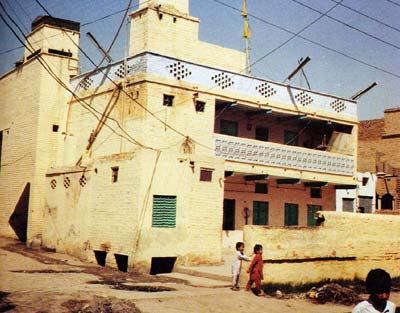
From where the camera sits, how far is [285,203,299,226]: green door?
23.1m

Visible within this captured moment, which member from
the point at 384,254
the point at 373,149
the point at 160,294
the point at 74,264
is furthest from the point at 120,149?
the point at 373,149

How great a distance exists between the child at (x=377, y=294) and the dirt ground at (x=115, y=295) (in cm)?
556

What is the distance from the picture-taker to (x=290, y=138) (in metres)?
23.7

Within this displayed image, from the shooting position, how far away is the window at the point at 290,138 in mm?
23469

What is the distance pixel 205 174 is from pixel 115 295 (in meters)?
6.75

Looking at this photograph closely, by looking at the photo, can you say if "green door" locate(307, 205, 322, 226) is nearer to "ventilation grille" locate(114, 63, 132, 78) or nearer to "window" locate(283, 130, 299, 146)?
"window" locate(283, 130, 299, 146)

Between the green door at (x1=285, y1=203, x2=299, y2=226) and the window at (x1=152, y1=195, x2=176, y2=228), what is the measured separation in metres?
8.89

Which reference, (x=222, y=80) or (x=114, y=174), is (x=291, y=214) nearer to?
(x=222, y=80)

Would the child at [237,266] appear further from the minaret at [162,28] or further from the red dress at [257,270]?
the minaret at [162,28]

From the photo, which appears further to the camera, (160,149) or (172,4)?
(172,4)

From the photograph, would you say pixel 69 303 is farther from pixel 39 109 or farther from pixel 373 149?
pixel 373 149

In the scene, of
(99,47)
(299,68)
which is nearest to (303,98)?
(299,68)

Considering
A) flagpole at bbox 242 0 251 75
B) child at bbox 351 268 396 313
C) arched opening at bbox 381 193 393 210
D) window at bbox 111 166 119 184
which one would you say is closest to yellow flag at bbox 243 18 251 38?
flagpole at bbox 242 0 251 75

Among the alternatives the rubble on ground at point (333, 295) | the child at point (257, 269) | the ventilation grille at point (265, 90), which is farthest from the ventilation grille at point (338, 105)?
the child at point (257, 269)
